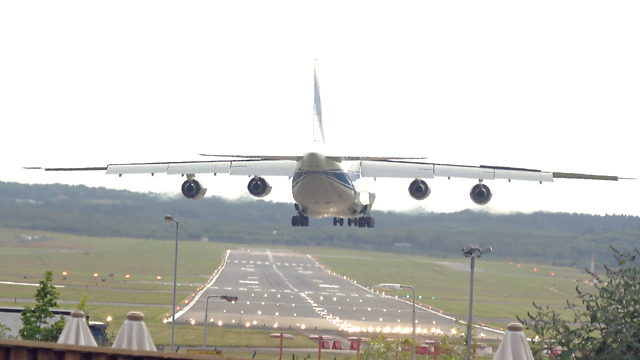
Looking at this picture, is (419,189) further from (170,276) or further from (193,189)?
(170,276)

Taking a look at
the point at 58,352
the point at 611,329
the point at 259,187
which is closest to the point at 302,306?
the point at 259,187

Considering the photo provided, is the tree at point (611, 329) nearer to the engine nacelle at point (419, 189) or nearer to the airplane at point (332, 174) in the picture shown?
the airplane at point (332, 174)

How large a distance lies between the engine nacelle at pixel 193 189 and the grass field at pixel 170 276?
7283mm

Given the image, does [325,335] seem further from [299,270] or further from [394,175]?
[299,270]

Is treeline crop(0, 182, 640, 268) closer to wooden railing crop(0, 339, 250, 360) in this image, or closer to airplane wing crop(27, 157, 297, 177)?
airplane wing crop(27, 157, 297, 177)

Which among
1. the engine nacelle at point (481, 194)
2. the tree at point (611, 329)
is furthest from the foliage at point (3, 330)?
the tree at point (611, 329)

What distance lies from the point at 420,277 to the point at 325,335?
98.2 feet

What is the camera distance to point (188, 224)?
3295 inches

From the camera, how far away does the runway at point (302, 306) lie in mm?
54562

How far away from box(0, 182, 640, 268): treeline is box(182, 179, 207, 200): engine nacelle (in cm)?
2555

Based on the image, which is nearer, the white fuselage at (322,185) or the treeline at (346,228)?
the white fuselage at (322,185)

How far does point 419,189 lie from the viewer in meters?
50.4

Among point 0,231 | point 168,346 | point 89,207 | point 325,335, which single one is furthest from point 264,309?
point 0,231

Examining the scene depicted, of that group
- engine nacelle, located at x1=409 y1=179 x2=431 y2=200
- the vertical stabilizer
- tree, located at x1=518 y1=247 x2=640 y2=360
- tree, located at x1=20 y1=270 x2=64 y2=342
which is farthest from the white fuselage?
tree, located at x1=518 y1=247 x2=640 y2=360
